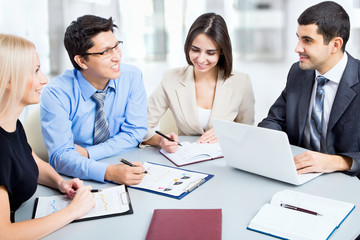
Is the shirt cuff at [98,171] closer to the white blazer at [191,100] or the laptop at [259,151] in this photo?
the laptop at [259,151]

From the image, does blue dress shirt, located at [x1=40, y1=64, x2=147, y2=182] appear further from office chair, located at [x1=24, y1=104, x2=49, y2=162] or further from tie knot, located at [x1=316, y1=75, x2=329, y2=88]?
tie knot, located at [x1=316, y1=75, x2=329, y2=88]

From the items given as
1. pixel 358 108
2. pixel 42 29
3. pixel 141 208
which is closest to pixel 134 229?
pixel 141 208

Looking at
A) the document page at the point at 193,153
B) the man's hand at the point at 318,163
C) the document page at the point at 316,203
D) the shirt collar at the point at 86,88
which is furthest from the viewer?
the shirt collar at the point at 86,88

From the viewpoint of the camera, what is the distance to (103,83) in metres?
2.02

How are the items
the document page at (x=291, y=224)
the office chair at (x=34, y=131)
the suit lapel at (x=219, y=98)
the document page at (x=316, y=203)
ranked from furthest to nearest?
the suit lapel at (x=219, y=98) < the office chair at (x=34, y=131) < the document page at (x=316, y=203) < the document page at (x=291, y=224)

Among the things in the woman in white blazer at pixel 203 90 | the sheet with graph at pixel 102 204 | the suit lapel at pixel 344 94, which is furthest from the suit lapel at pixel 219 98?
the sheet with graph at pixel 102 204

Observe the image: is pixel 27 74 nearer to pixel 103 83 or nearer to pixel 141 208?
pixel 141 208

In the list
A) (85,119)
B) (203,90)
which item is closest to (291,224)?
(85,119)

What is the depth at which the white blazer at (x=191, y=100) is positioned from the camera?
7.96 feet

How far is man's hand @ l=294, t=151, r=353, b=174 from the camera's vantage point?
5.10 feet

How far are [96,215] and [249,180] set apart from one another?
66 cm

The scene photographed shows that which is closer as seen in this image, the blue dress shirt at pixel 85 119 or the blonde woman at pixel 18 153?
the blonde woman at pixel 18 153

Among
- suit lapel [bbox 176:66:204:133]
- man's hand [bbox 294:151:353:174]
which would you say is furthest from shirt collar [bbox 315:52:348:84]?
suit lapel [bbox 176:66:204:133]

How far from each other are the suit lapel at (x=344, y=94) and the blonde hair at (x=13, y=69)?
146 centimetres
